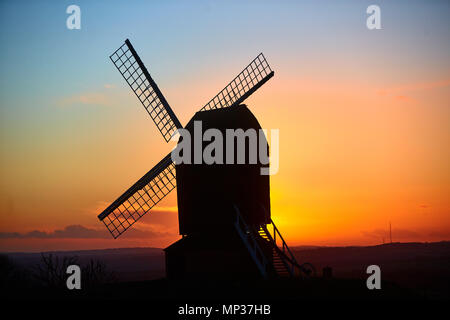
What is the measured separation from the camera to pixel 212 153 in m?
28.6

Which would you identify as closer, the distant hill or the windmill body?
the windmill body

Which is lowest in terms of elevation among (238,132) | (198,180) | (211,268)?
(211,268)

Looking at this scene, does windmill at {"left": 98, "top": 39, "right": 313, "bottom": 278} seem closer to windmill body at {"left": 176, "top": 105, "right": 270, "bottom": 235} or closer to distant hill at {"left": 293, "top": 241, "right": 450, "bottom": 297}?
windmill body at {"left": 176, "top": 105, "right": 270, "bottom": 235}

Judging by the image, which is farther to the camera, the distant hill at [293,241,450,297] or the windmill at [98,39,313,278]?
the distant hill at [293,241,450,297]

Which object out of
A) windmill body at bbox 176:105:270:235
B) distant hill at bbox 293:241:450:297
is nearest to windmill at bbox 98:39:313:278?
windmill body at bbox 176:105:270:235

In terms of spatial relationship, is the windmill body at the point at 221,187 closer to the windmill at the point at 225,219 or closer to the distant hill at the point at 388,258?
the windmill at the point at 225,219

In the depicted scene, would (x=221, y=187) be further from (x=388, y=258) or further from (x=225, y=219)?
(x=388, y=258)

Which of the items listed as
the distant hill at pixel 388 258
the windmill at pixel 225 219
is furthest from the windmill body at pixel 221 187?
the distant hill at pixel 388 258

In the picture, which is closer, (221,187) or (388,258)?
(221,187)

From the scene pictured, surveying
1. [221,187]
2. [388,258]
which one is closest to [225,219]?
[221,187]
